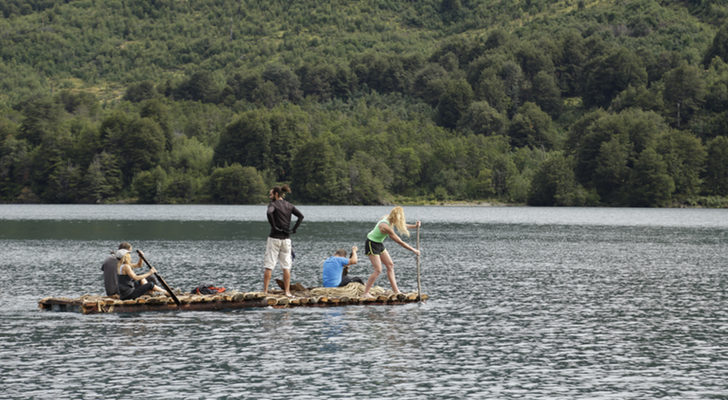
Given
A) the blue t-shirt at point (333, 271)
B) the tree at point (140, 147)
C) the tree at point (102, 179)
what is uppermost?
the tree at point (140, 147)

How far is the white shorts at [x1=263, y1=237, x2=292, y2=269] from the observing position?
31.7 meters

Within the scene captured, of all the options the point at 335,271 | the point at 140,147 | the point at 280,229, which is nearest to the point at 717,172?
the point at 140,147

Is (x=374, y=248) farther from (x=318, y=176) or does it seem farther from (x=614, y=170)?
(x=318, y=176)

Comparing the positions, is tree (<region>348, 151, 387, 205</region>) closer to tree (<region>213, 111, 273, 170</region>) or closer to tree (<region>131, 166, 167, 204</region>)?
tree (<region>213, 111, 273, 170</region>)

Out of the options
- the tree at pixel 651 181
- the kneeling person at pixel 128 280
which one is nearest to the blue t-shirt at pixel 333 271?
the kneeling person at pixel 128 280

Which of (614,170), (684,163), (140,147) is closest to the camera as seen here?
(684,163)

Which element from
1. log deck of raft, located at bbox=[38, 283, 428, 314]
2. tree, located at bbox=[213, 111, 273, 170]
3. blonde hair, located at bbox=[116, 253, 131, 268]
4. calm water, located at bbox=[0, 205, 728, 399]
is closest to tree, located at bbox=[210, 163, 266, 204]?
tree, located at bbox=[213, 111, 273, 170]

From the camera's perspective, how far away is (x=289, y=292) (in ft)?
108

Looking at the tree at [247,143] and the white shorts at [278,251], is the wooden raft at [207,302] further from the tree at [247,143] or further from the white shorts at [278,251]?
the tree at [247,143]

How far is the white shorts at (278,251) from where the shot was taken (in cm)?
3169

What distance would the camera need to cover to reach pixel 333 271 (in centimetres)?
3466

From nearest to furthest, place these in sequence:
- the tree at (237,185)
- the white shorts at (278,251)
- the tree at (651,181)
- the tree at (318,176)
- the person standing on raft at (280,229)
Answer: the person standing on raft at (280,229), the white shorts at (278,251), the tree at (651,181), the tree at (237,185), the tree at (318,176)

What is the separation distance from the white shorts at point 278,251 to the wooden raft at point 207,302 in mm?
1173

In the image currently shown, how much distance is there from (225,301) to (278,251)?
8.14 ft
